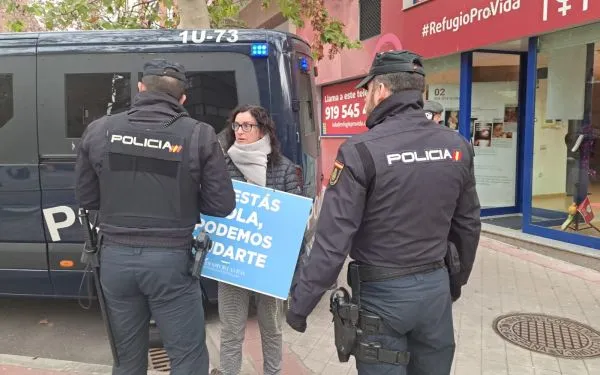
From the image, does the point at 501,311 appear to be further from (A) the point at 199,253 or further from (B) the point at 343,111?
(B) the point at 343,111

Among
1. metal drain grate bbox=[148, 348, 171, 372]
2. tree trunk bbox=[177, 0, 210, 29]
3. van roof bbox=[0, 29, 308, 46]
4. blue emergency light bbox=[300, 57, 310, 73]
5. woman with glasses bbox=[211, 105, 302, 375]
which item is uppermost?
tree trunk bbox=[177, 0, 210, 29]

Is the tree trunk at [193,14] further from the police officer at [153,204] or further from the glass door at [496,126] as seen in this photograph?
the glass door at [496,126]

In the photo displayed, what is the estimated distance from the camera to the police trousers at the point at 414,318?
7.07 feet

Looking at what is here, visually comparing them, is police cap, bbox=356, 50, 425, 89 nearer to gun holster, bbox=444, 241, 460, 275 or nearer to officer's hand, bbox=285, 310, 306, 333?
gun holster, bbox=444, 241, 460, 275

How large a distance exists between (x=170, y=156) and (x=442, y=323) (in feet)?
4.86

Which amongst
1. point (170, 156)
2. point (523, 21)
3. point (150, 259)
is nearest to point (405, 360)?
point (150, 259)

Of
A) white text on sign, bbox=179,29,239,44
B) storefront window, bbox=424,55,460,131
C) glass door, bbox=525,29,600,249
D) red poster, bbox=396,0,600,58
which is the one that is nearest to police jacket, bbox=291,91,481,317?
white text on sign, bbox=179,29,239,44

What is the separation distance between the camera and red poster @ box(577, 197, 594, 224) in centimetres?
646

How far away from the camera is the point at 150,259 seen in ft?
8.38

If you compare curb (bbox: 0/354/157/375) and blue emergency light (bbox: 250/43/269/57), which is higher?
blue emergency light (bbox: 250/43/269/57)

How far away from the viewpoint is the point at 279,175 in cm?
338

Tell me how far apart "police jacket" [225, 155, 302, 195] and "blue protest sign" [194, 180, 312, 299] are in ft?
0.27

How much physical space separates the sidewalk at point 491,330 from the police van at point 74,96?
2.93ft

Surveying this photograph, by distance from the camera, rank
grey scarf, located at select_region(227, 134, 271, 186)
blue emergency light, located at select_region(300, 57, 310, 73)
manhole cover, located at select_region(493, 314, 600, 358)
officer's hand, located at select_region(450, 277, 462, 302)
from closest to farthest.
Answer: officer's hand, located at select_region(450, 277, 462, 302) < grey scarf, located at select_region(227, 134, 271, 186) < manhole cover, located at select_region(493, 314, 600, 358) < blue emergency light, located at select_region(300, 57, 310, 73)
